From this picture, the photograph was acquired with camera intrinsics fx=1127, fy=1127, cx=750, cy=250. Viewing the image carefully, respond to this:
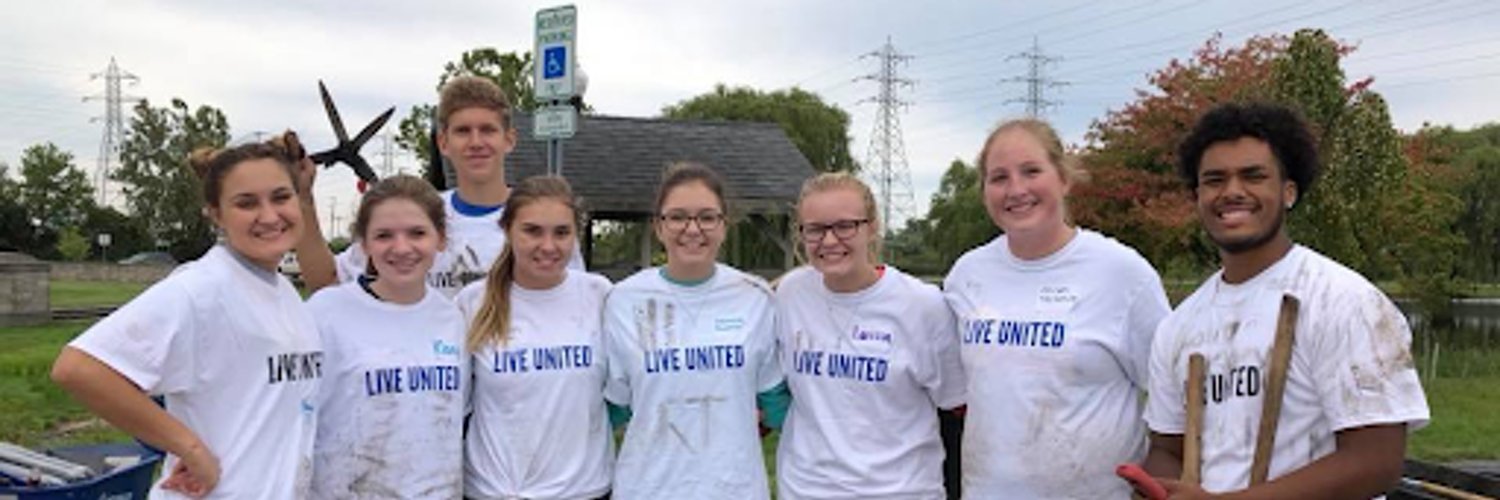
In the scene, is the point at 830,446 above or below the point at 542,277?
below

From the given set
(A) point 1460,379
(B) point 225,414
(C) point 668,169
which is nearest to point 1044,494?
(C) point 668,169

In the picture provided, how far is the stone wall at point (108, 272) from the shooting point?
41562 mm

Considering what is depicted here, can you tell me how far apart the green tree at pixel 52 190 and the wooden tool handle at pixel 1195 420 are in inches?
2466

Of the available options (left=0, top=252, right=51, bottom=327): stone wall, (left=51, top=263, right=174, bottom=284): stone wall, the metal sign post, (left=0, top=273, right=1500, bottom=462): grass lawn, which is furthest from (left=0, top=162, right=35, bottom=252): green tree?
the metal sign post

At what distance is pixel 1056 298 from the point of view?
334 centimetres

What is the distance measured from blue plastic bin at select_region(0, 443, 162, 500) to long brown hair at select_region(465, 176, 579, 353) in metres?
1.59

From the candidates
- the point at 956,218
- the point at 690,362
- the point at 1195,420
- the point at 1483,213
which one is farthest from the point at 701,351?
the point at 956,218

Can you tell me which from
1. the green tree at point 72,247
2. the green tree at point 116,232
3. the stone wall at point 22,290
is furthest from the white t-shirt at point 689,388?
the green tree at point 116,232

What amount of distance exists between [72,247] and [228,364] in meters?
55.1

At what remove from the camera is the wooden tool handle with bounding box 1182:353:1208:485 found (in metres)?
2.89

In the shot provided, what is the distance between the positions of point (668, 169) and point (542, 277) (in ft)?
1.98

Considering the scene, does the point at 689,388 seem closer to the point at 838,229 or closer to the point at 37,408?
the point at 838,229

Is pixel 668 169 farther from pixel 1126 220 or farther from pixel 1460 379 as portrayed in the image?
pixel 1126 220

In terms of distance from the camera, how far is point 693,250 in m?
3.70
